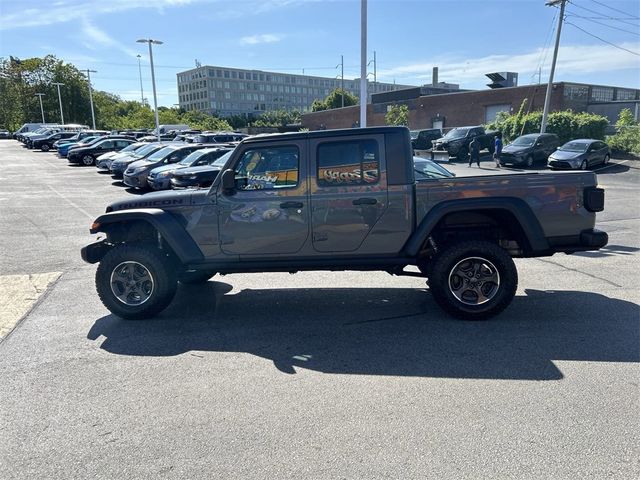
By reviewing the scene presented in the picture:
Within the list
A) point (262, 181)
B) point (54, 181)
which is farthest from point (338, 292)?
point (54, 181)

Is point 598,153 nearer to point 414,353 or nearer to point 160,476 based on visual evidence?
point 414,353

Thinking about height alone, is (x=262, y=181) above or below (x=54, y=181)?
above

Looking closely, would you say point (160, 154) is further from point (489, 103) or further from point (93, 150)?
point (489, 103)

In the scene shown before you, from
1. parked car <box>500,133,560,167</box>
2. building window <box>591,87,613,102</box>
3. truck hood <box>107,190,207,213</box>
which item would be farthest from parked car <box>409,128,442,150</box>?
truck hood <box>107,190,207,213</box>

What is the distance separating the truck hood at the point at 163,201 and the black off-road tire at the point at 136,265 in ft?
1.51

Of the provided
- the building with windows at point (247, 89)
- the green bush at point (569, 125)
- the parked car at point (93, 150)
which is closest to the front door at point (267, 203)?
the parked car at point (93, 150)

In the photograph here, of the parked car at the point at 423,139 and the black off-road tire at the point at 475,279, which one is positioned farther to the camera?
the parked car at the point at 423,139

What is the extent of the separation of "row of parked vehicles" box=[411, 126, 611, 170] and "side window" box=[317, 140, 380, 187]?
14409mm

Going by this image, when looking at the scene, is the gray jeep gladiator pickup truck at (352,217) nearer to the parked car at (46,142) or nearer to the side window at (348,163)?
the side window at (348,163)

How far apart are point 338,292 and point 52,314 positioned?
3344 mm

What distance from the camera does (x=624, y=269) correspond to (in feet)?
22.4

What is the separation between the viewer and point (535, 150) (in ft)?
78.9

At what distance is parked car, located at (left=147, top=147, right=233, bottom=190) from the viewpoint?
14766 millimetres

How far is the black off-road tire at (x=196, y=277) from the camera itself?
5566 millimetres
